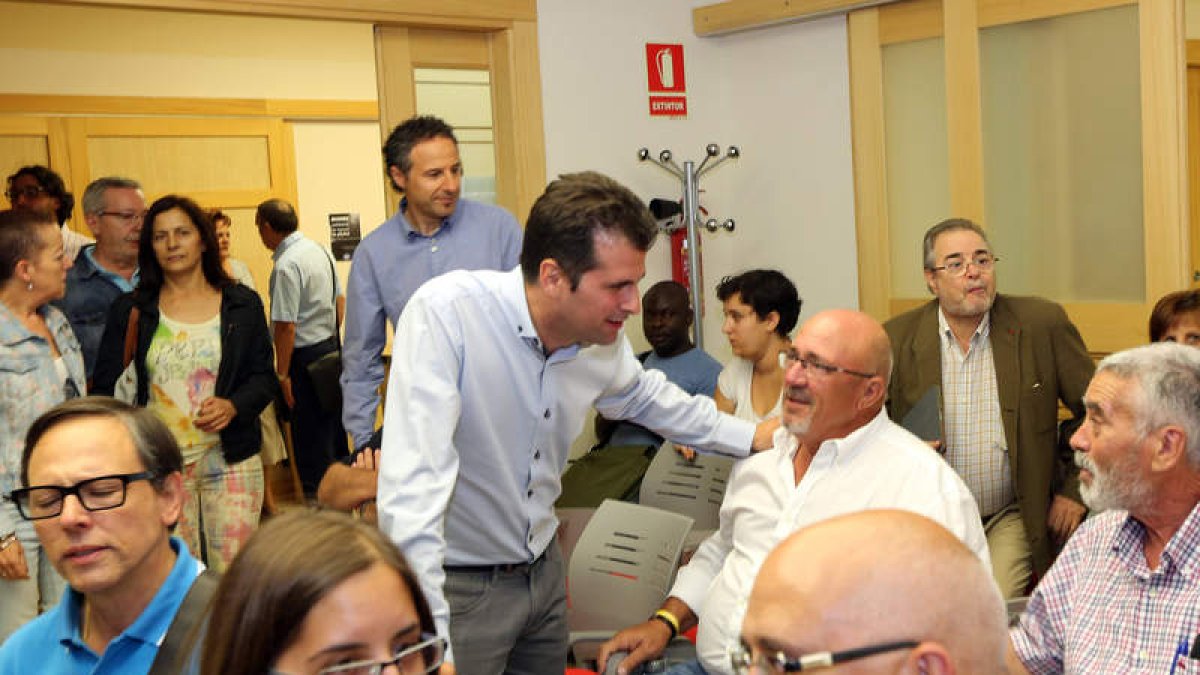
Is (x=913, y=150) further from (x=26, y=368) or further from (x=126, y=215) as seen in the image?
(x=26, y=368)

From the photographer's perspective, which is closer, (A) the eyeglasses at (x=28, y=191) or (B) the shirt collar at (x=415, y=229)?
(B) the shirt collar at (x=415, y=229)

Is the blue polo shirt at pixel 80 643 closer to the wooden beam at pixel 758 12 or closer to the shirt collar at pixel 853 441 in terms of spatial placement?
the shirt collar at pixel 853 441

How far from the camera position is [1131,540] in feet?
7.53

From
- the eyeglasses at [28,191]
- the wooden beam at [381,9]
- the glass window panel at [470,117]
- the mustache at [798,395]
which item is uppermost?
the wooden beam at [381,9]

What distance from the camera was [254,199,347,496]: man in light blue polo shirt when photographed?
21.7 feet

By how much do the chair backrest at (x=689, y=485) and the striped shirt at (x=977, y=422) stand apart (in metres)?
0.73

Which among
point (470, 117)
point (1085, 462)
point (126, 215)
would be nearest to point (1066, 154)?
point (470, 117)

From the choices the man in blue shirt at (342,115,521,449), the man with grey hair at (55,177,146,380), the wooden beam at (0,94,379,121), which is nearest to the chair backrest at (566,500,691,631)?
the man in blue shirt at (342,115,521,449)

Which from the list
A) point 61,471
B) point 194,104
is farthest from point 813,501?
point 194,104

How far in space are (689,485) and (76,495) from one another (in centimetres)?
248

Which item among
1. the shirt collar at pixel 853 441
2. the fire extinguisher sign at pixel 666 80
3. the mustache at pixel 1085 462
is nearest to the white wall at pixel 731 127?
the fire extinguisher sign at pixel 666 80

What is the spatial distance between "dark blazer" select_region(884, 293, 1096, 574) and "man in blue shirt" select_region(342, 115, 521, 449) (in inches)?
62.3

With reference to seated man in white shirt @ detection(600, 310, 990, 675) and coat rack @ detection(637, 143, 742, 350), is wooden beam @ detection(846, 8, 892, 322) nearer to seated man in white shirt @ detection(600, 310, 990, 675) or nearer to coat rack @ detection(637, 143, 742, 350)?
coat rack @ detection(637, 143, 742, 350)

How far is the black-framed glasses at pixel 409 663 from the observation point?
1264 millimetres
